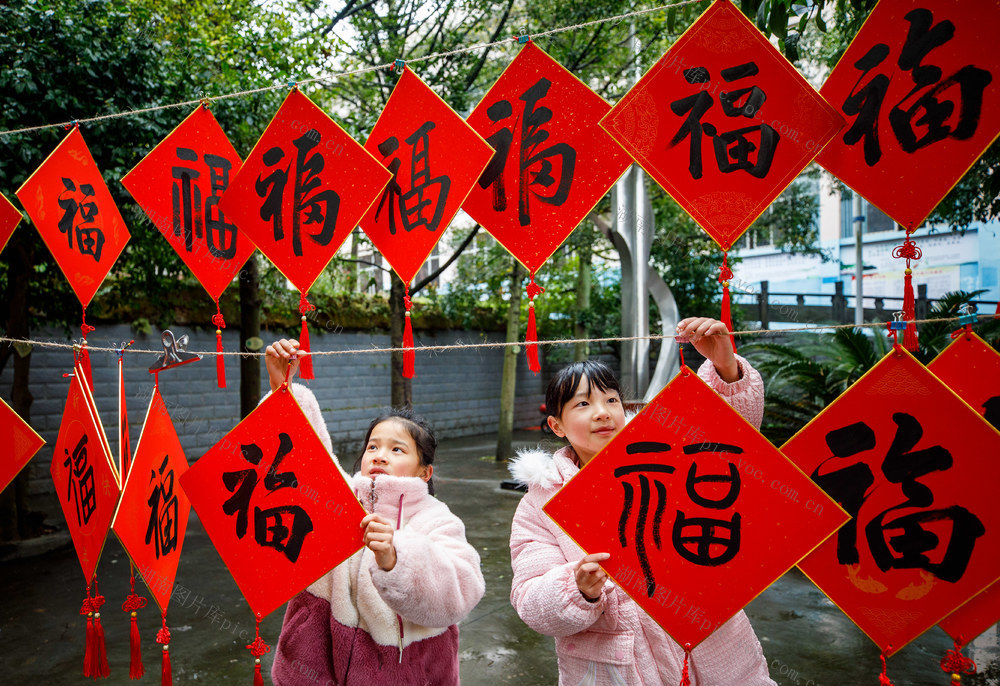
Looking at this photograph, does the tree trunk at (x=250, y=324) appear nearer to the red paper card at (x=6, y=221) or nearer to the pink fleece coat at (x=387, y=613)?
the red paper card at (x=6, y=221)

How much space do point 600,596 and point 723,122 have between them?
108 centimetres

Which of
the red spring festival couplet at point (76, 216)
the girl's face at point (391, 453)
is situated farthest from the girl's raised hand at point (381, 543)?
the red spring festival couplet at point (76, 216)

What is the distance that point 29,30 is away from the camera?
11.6ft

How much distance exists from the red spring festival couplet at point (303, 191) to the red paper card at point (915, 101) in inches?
45.1

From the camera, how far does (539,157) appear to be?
1.87 metres

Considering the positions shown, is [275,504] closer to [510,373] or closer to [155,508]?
[155,508]

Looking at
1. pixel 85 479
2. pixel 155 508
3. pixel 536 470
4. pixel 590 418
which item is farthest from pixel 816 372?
pixel 85 479

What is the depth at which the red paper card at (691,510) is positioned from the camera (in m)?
1.28

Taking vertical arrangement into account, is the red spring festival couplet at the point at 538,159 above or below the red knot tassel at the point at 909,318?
above

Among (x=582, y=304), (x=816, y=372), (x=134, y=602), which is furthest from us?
(x=582, y=304)

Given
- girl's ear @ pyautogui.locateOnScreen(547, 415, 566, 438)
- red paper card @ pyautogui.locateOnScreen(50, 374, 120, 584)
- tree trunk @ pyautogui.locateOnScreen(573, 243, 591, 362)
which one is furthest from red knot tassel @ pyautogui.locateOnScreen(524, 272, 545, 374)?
tree trunk @ pyautogui.locateOnScreen(573, 243, 591, 362)

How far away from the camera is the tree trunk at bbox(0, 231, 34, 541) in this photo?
4258 mm

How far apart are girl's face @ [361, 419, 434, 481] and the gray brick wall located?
3.22m

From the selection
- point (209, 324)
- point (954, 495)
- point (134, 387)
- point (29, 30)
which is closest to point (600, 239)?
point (209, 324)
